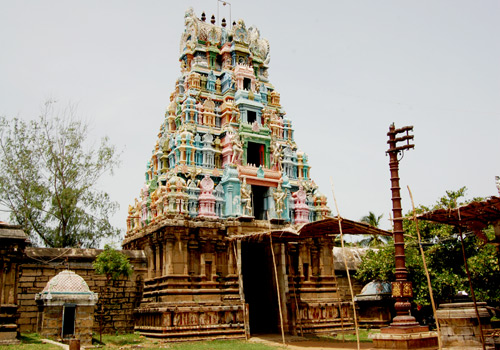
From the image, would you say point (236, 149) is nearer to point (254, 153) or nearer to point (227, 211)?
point (254, 153)

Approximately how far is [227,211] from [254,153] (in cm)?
466

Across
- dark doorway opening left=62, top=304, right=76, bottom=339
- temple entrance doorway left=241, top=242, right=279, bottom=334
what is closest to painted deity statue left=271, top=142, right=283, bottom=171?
temple entrance doorway left=241, top=242, right=279, bottom=334

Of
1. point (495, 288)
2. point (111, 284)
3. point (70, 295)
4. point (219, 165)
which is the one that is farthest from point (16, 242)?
point (495, 288)

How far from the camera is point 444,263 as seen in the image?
22828mm

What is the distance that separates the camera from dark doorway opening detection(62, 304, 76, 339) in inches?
746

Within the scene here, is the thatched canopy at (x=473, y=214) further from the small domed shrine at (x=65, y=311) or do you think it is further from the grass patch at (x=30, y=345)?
the small domed shrine at (x=65, y=311)

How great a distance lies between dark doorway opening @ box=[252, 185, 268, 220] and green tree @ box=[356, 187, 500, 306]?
5.73 m

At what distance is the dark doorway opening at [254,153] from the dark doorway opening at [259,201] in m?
1.30

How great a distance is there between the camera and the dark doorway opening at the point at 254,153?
26.6 metres

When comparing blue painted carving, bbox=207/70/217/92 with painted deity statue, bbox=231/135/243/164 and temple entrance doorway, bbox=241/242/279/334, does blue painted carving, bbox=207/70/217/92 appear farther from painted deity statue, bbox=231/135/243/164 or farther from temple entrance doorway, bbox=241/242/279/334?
temple entrance doorway, bbox=241/242/279/334

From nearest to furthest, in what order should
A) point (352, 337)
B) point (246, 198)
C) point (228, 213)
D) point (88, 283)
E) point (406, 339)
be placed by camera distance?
point (406, 339) → point (352, 337) → point (88, 283) → point (228, 213) → point (246, 198)

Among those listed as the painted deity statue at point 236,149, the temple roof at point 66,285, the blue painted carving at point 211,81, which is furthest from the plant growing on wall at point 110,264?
the blue painted carving at point 211,81

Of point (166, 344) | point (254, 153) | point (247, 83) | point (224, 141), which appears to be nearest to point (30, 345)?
point (166, 344)

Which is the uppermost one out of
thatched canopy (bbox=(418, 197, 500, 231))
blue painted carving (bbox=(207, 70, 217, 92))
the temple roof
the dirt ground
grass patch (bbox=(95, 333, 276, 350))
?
blue painted carving (bbox=(207, 70, 217, 92))
